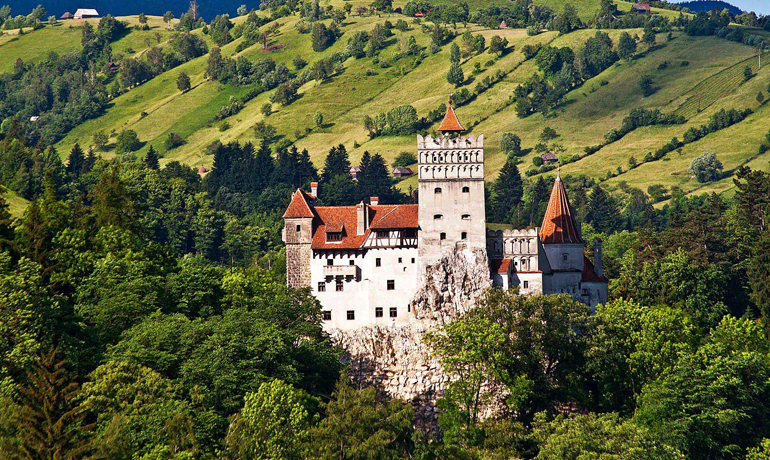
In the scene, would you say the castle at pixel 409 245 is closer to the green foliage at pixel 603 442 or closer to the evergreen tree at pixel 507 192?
the green foliage at pixel 603 442

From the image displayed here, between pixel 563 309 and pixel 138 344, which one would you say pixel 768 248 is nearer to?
pixel 563 309

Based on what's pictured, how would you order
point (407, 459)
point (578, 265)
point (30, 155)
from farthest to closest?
point (30, 155)
point (578, 265)
point (407, 459)

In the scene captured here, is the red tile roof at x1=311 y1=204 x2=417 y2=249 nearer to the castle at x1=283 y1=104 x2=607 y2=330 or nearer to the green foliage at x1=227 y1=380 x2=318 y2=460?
the castle at x1=283 y1=104 x2=607 y2=330

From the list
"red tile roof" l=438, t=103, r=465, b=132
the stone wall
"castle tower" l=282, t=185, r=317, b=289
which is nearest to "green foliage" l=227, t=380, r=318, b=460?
the stone wall

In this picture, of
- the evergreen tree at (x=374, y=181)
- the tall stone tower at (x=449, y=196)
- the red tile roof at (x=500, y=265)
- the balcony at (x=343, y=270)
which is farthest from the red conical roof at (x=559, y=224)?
the evergreen tree at (x=374, y=181)

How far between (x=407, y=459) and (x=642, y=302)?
42.6 m

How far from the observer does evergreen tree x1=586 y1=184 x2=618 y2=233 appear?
564 ft

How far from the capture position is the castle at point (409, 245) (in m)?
86.3

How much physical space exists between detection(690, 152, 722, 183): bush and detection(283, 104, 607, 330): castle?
112m

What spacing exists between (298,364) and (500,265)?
20.0 meters

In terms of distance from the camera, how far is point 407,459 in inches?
2675

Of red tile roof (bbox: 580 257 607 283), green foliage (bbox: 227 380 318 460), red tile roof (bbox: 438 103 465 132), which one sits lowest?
green foliage (bbox: 227 380 318 460)

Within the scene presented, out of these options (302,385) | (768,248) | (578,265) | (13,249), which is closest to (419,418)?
A: (302,385)

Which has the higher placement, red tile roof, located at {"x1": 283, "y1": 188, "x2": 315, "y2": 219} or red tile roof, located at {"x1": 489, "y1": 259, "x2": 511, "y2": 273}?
red tile roof, located at {"x1": 283, "y1": 188, "x2": 315, "y2": 219}
